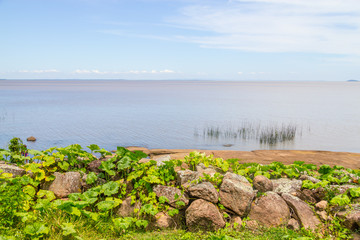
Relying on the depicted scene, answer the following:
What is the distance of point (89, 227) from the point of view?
5.13 metres

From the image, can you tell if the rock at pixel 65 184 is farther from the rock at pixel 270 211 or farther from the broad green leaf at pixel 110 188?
the rock at pixel 270 211

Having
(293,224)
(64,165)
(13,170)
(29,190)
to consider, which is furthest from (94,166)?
(293,224)

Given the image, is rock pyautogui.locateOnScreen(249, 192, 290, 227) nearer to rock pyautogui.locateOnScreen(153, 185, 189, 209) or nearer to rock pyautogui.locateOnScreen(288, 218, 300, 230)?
rock pyautogui.locateOnScreen(288, 218, 300, 230)

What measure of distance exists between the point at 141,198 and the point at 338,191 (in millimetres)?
4039

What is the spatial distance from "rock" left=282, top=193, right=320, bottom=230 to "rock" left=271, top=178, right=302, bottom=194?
30cm

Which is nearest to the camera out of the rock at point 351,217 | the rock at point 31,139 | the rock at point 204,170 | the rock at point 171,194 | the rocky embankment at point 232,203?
the rock at point 351,217

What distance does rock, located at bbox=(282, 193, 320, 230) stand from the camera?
5482mm

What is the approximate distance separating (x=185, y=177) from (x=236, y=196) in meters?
1.12

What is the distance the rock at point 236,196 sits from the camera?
559cm

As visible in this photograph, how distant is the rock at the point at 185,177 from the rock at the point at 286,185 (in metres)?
1.82

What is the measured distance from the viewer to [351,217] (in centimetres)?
530

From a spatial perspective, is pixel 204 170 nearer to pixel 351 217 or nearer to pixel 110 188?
pixel 110 188

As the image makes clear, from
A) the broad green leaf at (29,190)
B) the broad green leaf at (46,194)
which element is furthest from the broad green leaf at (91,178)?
the broad green leaf at (29,190)

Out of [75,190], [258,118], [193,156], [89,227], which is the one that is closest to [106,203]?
[89,227]
